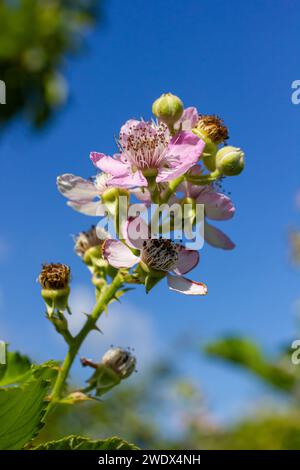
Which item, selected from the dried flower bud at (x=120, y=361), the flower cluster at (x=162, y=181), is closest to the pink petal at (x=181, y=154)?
the flower cluster at (x=162, y=181)

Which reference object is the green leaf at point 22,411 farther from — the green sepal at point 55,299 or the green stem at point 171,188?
the green stem at point 171,188

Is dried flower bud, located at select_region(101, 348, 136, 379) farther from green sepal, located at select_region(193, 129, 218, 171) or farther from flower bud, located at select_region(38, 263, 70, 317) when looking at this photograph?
green sepal, located at select_region(193, 129, 218, 171)

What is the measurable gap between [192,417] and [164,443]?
67 cm

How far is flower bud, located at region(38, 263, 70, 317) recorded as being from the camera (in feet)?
2.80

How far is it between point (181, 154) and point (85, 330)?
0.27m

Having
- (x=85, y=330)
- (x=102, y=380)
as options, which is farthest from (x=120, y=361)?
(x=85, y=330)

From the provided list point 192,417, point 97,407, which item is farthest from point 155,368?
point 97,407

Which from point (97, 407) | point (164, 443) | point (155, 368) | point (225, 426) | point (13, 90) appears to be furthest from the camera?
point (13, 90)

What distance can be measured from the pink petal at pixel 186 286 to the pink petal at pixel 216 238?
138 millimetres

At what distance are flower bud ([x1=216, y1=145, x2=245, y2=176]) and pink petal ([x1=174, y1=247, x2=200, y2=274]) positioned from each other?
0.13 metres
